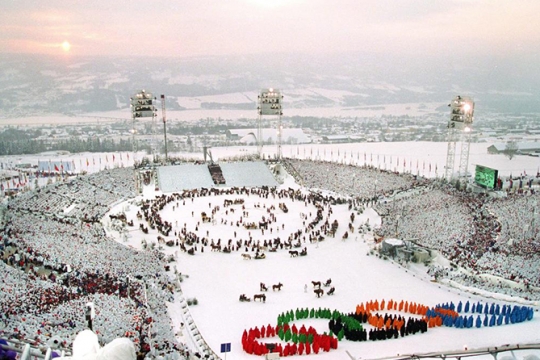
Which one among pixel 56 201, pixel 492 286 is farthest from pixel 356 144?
pixel 492 286

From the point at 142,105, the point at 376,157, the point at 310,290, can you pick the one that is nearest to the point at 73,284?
the point at 310,290

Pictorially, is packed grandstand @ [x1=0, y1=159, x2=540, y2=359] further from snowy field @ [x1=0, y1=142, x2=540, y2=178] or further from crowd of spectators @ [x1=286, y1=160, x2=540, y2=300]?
snowy field @ [x1=0, y1=142, x2=540, y2=178]

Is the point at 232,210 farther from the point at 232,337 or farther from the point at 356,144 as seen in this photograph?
the point at 356,144

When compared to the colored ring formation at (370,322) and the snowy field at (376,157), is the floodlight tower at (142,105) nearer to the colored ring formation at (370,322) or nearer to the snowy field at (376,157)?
→ the snowy field at (376,157)

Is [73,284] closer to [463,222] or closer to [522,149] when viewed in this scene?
[463,222]

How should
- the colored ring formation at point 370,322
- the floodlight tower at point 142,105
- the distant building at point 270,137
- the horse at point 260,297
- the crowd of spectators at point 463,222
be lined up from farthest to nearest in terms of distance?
the distant building at point 270,137, the floodlight tower at point 142,105, the crowd of spectators at point 463,222, the horse at point 260,297, the colored ring formation at point 370,322

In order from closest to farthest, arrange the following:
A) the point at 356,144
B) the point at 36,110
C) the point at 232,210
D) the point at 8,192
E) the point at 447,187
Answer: the point at 232,210
the point at 447,187
the point at 8,192
the point at 356,144
the point at 36,110

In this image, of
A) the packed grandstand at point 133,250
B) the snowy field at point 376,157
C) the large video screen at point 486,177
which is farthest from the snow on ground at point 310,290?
Result: the snowy field at point 376,157
